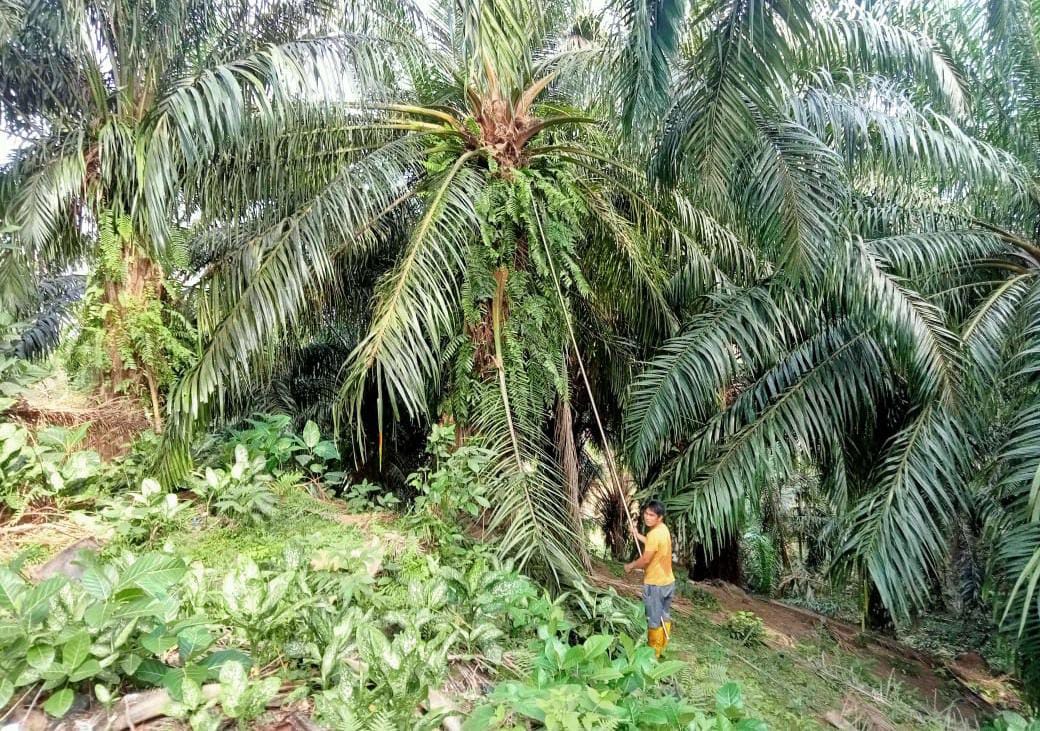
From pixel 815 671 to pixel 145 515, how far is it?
208 inches

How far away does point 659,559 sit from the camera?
14.6ft

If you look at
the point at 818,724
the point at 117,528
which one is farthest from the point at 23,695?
the point at 818,724

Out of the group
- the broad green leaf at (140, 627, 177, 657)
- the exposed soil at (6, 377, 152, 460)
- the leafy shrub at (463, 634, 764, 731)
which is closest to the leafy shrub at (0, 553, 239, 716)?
the broad green leaf at (140, 627, 177, 657)

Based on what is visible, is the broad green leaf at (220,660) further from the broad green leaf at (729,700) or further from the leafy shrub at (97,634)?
the broad green leaf at (729,700)

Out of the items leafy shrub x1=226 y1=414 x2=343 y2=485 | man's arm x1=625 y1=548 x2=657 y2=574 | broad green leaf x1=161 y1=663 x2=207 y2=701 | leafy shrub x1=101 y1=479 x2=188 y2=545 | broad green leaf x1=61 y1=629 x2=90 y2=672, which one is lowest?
leafy shrub x1=101 y1=479 x2=188 y2=545

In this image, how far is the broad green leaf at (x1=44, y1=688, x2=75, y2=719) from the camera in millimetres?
2107

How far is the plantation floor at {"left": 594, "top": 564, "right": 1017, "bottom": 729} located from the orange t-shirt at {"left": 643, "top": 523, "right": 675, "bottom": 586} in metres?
0.64

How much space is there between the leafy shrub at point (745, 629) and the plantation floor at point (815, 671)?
0.07 meters

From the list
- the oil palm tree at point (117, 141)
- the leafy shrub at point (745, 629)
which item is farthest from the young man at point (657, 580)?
the oil palm tree at point (117, 141)

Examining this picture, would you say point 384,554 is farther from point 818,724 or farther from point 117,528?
point 818,724

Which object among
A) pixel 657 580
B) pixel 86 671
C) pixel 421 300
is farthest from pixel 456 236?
pixel 86 671

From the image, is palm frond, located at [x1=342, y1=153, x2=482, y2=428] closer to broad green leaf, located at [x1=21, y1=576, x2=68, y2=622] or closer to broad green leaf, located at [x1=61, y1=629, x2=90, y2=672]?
broad green leaf, located at [x1=21, y1=576, x2=68, y2=622]

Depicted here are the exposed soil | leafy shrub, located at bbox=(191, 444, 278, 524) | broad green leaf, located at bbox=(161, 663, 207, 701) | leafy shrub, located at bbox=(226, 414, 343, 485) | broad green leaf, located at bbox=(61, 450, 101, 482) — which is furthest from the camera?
leafy shrub, located at bbox=(226, 414, 343, 485)

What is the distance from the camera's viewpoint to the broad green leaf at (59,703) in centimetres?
211
